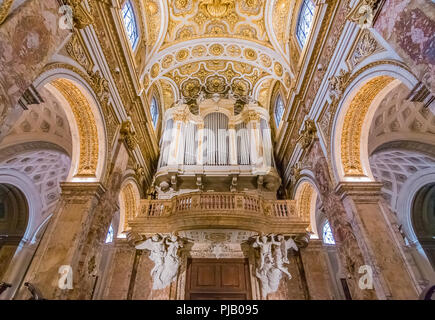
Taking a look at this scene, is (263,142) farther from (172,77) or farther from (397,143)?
(172,77)

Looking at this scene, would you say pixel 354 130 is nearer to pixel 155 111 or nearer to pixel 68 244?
pixel 68 244

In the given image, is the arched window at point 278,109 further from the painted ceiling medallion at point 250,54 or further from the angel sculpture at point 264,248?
the angel sculpture at point 264,248

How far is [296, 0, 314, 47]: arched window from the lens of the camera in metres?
8.48

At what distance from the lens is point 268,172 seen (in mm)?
10156

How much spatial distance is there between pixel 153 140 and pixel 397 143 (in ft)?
33.1

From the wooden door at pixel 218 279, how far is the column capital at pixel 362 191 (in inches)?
199

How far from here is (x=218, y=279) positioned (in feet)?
29.2

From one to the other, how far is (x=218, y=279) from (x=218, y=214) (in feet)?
9.09

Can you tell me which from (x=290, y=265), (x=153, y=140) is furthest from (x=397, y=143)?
(x=153, y=140)

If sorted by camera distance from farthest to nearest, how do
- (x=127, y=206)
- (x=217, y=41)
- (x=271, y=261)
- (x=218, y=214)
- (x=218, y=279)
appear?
(x=217, y=41)
(x=127, y=206)
(x=218, y=279)
(x=271, y=261)
(x=218, y=214)

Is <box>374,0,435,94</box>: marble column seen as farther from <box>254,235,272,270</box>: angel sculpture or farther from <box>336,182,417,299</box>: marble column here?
<box>254,235,272,270</box>: angel sculpture

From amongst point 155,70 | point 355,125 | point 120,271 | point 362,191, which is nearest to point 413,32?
point 355,125

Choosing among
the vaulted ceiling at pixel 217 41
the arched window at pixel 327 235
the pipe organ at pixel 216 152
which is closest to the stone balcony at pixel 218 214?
the pipe organ at pixel 216 152

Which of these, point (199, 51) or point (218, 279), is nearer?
point (218, 279)
